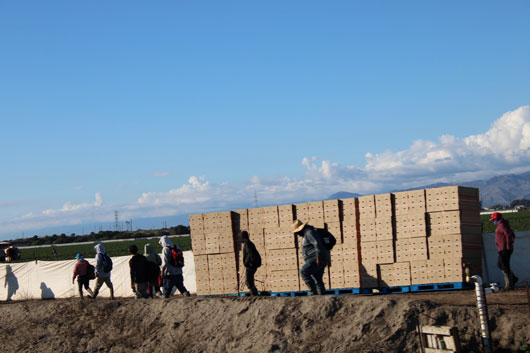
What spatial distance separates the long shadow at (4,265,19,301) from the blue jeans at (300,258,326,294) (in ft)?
53.4

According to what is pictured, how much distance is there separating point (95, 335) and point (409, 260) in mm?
7962

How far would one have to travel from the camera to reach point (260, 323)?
513 inches

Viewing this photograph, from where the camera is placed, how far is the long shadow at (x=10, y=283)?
25.3m

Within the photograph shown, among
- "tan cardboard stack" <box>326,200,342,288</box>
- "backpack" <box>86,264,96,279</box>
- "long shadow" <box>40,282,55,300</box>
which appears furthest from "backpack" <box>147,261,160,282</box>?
"long shadow" <box>40,282,55,300</box>

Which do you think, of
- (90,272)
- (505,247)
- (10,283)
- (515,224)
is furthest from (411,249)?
(515,224)

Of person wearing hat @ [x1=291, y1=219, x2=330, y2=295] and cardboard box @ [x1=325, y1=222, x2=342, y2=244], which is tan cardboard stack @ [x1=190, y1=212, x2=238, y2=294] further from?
person wearing hat @ [x1=291, y1=219, x2=330, y2=295]

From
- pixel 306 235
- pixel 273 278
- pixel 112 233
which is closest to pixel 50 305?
pixel 273 278

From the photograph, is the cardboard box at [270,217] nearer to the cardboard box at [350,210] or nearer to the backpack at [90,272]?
the cardboard box at [350,210]

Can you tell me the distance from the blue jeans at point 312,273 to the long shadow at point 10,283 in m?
16.3

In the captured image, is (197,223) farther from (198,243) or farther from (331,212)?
(331,212)

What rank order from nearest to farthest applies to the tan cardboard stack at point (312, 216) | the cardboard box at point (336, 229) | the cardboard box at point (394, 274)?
1. the cardboard box at point (394, 274)
2. the cardboard box at point (336, 229)
3. the tan cardboard stack at point (312, 216)

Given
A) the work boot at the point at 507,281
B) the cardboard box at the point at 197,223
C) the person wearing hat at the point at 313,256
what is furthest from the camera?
the cardboard box at the point at 197,223

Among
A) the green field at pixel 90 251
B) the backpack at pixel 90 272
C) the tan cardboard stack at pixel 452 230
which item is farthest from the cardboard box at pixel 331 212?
the green field at pixel 90 251

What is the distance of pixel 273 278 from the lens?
51.9ft
